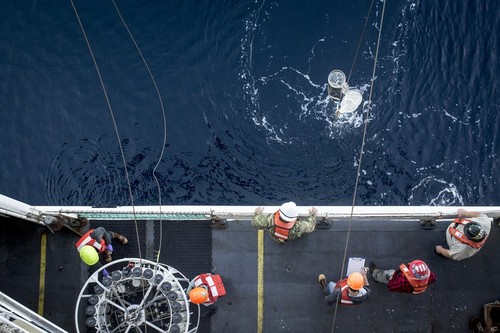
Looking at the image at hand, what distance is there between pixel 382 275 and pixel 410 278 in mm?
795

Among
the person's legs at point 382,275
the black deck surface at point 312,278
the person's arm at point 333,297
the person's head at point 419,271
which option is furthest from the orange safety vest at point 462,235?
the person's arm at point 333,297

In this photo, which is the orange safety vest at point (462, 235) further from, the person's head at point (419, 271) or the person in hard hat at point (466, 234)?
the person's head at point (419, 271)

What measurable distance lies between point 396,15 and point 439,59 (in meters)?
1.61

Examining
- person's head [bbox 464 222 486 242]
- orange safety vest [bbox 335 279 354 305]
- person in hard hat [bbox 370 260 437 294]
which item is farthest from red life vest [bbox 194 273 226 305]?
person's head [bbox 464 222 486 242]

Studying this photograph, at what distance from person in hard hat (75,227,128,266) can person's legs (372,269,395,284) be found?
17.6 ft

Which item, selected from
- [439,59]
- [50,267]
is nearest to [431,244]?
[439,59]

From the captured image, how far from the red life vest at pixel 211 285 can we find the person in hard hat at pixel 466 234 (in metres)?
4.48

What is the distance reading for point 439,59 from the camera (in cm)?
1325

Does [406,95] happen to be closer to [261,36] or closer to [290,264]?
[261,36]

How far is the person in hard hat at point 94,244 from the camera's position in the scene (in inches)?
382

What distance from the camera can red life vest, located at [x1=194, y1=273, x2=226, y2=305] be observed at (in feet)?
32.0

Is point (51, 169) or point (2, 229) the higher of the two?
point (51, 169)

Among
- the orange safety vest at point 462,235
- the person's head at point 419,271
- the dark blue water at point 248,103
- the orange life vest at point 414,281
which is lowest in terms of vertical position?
the orange life vest at point 414,281

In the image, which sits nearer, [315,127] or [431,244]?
[431,244]
